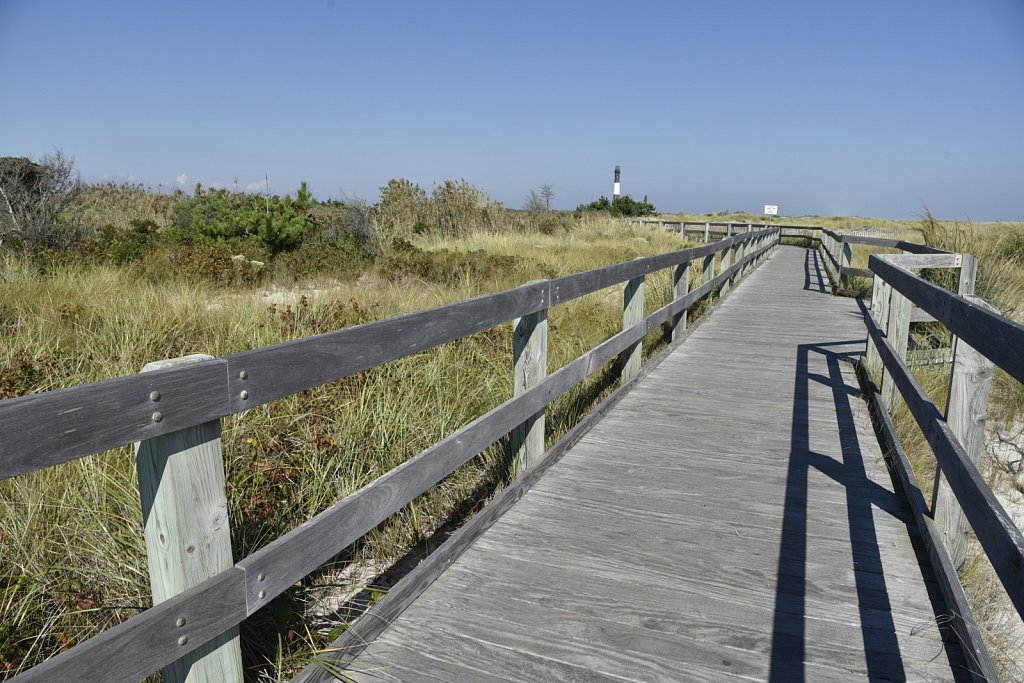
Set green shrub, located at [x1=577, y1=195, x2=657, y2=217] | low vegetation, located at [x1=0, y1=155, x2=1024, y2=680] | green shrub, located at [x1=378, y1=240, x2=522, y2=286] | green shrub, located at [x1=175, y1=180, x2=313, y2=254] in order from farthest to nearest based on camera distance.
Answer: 1. green shrub, located at [x1=577, y1=195, x2=657, y2=217]
2. green shrub, located at [x1=175, y1=180, x2=313, y2=254]
3. green shrub, located at [x1=378, y1=240, x2=522, y2=286]
4. low vegetation, located at [x1=0, y1=155, x2=1024, y2=680]

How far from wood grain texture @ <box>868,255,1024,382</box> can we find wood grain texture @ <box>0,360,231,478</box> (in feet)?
6.98

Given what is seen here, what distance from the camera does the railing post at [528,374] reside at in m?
4.11

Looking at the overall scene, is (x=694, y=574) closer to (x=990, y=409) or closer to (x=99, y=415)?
(x=99, y=415)

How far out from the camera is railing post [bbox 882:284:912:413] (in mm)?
5562

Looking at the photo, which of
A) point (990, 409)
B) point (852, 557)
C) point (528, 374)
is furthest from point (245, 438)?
point (990, 409)

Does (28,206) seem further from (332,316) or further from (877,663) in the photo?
(877,663)

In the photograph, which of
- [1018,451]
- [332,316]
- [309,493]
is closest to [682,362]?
[1018,451]

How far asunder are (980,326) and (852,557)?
123 cm

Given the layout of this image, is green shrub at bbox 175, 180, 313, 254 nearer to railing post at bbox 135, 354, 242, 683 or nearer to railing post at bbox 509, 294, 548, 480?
railing post at bbox 509, 294, 548, 480

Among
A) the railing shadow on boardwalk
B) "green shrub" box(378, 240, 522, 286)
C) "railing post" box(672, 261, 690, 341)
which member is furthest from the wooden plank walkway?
"green shrub" box(378, 240, 522, 286)

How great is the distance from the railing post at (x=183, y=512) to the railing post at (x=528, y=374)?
2336mm

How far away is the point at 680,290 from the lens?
27.9ft

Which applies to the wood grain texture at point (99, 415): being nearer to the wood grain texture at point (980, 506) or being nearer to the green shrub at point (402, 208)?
the wood grain texture at point (980, 506)

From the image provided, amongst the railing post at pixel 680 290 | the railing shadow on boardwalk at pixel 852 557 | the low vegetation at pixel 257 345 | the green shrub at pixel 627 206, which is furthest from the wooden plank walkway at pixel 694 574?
the green shrub at pixel 627 206
